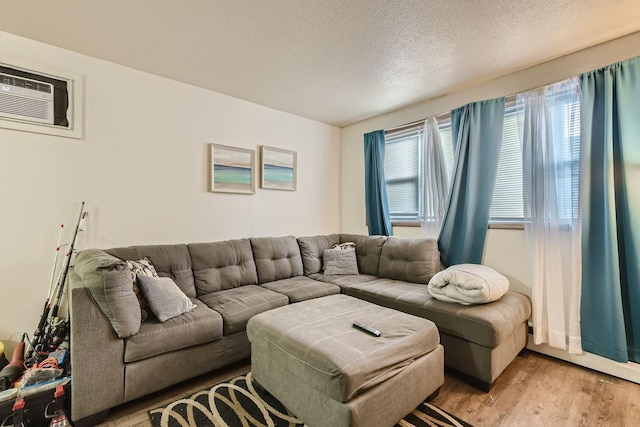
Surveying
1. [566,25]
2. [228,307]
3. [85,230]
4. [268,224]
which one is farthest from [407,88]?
[85,230]

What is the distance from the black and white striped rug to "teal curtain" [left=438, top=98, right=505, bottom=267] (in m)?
1.57

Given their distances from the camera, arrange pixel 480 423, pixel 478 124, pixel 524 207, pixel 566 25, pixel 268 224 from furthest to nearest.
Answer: pixel 268 224 → pixel 478 124 → pixel 524 207 → pixel 566 25 → pixel 480 423

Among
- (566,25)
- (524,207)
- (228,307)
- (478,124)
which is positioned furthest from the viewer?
(478,124)

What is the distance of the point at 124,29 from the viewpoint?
194cm

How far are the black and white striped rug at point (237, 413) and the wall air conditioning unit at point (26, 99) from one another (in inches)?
88.2

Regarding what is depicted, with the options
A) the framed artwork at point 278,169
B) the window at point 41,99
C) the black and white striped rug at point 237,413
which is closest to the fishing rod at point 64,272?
the window at point 41,99

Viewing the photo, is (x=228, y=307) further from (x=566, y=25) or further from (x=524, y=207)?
(x=566, y=25)

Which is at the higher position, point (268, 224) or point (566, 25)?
point (566, 25)

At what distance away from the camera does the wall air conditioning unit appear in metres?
2.00

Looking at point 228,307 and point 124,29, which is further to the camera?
point 228,307

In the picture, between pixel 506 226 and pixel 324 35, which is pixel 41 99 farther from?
pixel 506 226

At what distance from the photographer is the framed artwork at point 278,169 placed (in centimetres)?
336

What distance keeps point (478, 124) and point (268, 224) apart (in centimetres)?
248

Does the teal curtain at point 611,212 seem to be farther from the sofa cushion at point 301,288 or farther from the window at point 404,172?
the sofa cushion at point 301,288
